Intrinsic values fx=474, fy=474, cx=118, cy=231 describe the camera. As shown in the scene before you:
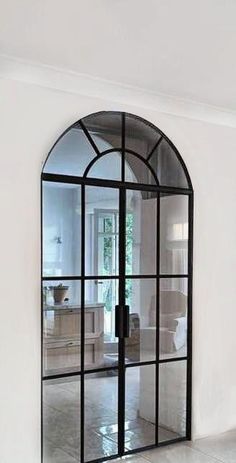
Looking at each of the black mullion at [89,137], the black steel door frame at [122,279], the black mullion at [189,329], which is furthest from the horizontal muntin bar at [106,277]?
the black mullion at [89,137]

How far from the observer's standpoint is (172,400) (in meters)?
3.80

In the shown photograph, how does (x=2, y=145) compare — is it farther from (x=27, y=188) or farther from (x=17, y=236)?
(x=17, y=236)

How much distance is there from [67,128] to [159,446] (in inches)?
99.4

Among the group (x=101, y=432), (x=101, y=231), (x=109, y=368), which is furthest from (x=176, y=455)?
(x=101, y=231)

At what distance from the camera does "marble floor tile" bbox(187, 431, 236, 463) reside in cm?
353

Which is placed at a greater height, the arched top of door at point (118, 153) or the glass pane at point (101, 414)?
the arched top of door at point (118, 153)

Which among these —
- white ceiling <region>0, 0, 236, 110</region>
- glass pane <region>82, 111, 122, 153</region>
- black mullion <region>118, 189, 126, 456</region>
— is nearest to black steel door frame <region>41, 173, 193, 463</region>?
black mullion <region>118, 189, 126, 456</region>

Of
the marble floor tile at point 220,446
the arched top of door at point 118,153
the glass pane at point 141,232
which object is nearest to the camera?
the arched top of door at point 118,153

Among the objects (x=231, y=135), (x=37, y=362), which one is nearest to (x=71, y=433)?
(x=37, y=362)

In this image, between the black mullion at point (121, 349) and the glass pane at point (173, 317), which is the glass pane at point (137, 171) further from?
the glass pane at point (173, 317)

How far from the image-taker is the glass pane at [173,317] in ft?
12.4

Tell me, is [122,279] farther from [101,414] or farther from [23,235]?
[101,414]

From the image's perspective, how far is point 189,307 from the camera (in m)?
3.90

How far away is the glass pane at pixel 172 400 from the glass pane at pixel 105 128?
5.79 feet
